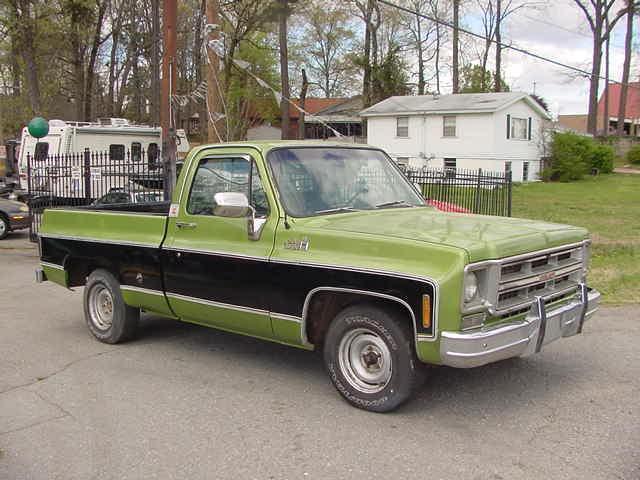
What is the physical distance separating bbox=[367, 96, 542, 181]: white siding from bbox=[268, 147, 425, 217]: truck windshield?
2877cm

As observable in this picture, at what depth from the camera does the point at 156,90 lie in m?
28.9

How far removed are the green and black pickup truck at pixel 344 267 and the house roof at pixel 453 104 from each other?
30.7 meters

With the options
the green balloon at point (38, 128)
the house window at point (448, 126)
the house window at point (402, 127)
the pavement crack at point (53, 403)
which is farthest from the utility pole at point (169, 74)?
the house window at point (402, 127)

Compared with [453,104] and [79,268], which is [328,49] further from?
[79,268]

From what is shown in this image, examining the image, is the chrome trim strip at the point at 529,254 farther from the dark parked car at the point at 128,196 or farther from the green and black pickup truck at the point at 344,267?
the dark parked car at the point at 128,196

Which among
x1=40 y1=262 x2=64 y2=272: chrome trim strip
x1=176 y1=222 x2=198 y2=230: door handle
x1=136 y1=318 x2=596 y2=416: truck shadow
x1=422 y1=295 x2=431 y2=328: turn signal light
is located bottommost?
x1=136 y1=318 x2=596 y2=416: truck shadow

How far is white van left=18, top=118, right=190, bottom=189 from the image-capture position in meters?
19.6

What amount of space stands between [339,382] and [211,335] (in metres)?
2.63

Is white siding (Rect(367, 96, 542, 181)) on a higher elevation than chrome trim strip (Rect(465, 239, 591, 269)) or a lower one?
higher

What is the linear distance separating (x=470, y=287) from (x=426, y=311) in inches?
12.5

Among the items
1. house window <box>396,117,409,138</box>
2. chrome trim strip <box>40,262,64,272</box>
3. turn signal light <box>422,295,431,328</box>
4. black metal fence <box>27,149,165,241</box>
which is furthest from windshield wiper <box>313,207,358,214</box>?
house window <box>396,117,409,138</box>

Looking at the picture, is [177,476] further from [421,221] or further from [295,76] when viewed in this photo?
[295,76]

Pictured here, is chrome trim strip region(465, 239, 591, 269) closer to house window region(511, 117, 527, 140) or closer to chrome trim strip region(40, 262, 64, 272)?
chrome trim strip region(40, 262, 64, 272)

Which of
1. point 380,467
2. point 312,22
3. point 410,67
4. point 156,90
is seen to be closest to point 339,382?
point 380,467
